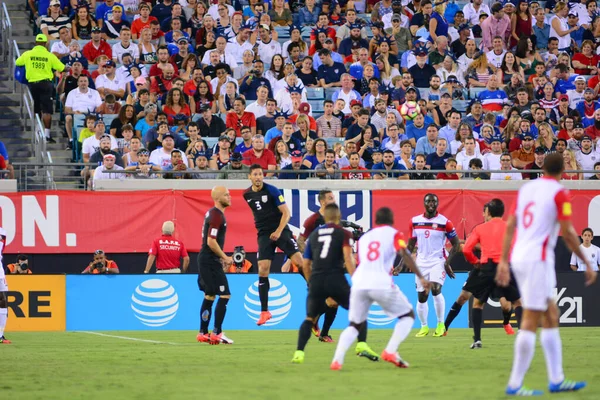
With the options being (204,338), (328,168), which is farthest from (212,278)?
(328,168)

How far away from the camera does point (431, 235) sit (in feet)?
60.8

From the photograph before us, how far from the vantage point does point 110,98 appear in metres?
24.9

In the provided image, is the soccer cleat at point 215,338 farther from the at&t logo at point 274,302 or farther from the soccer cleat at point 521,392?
the soccer cleat at point 521,392

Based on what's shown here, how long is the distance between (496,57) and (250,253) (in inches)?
370

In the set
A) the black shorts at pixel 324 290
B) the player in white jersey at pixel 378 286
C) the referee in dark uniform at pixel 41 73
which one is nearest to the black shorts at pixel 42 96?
the referee in dark uniform at pixel 41 73

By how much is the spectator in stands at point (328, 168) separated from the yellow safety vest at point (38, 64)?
6.87 metres

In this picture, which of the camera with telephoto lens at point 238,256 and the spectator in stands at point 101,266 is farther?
the camera with telephoto lens at point 238,256

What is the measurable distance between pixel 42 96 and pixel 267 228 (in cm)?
1024

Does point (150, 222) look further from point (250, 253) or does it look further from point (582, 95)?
point (582, 95)

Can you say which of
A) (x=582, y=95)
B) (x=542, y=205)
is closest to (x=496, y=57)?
(x=582, y=95)

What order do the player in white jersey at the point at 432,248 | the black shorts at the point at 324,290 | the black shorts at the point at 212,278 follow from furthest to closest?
1. the player in white jersey at the point at 432,248
2. the black shorts at the point at 212,278
3. the black shorts at the point at 324,290

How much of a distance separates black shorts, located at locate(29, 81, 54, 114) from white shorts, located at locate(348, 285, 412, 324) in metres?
15.7

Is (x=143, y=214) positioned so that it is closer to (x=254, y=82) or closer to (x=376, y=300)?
(x=254, y=82)

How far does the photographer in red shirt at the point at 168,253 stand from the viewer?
73.4 feet
